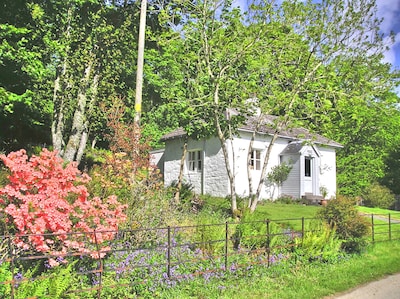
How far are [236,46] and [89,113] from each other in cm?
709

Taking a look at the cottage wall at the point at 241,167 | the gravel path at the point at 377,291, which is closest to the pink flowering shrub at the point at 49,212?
the gravel path at the point at 377,291

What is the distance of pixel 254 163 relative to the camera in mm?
19672

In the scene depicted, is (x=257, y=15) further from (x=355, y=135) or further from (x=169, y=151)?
(x=355, y=135)

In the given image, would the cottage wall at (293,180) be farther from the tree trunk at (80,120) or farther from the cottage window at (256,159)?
the tree trunk at (80,120)

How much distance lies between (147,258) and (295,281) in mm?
2532

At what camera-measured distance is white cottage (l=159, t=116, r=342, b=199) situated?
18438 millimetres

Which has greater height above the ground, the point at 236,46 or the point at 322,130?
the point at 236,46

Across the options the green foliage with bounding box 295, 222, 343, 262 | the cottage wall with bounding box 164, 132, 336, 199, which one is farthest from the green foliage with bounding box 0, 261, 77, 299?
the cottage wall with bounding box 164, 132, 336, 199

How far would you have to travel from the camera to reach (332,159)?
2297 centimetres

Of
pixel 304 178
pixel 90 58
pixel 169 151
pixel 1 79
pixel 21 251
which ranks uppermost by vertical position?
pixel 90 58

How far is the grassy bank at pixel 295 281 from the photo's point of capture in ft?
17.3

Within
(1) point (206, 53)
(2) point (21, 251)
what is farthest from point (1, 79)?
(2) point (21, 251)

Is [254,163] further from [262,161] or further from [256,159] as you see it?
[262,161]

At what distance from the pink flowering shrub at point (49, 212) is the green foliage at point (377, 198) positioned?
25.7 meters
